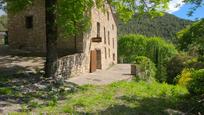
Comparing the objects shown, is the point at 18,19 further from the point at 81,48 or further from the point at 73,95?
the point at 73,95

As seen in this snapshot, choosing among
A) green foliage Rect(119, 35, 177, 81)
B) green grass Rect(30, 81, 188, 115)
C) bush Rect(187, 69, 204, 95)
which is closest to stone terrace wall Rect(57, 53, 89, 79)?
green grass Rect(30, 81, 188, 115)

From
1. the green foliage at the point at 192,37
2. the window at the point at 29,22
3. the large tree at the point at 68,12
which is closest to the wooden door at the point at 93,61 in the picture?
the window at the point at 29,22

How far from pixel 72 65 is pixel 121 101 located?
42.9 ft

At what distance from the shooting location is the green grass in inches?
518

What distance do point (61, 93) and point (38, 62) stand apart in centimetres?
1214

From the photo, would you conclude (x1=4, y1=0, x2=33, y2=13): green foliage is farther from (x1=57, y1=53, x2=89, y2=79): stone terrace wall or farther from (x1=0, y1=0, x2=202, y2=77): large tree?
(x1=57, y1=53, x2=89, y2=79): stone terrace wall

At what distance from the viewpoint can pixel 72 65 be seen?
27812 millimetres

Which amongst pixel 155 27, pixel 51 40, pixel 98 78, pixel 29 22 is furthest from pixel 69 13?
pixel 155 27

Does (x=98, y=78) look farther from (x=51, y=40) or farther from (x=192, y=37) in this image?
(x=192, y=37)

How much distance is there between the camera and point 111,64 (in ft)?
150

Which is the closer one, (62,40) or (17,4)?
(17,4)

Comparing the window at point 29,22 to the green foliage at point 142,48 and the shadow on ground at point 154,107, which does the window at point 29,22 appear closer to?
the shadow on ground at point 154,107

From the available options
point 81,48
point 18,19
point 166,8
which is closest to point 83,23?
point 166,8

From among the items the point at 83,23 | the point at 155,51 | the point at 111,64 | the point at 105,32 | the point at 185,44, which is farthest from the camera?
the point at 155,51
